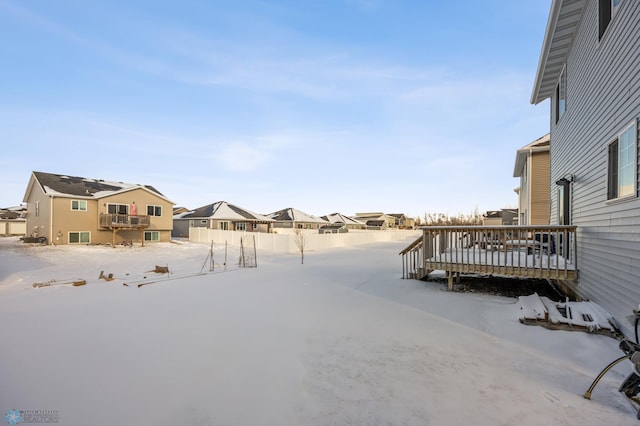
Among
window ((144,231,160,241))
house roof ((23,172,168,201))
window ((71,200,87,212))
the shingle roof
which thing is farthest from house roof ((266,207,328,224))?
window ((71,200,87,212))

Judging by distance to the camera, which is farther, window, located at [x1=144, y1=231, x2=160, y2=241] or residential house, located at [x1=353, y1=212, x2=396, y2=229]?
residential house, located at [x1=353, y1=212, x2=396, y2=229]

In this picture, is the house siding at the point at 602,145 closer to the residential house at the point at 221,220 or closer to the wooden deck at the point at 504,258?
the wooden deck at the point at 504,258

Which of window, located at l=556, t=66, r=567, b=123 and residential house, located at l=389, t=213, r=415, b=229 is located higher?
window, located at l=556, t=66, r=567, b=123

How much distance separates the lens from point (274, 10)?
13680 millimetres

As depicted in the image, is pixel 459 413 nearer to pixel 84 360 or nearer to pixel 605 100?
pixel 84 360

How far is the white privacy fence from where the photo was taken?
2103 centimetres

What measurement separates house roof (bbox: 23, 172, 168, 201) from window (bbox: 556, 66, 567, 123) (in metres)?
27.7

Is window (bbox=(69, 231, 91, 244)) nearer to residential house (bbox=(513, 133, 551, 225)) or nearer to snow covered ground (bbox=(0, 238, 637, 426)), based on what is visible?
snow covered ground (bbox=(0, 238, 637, 426))

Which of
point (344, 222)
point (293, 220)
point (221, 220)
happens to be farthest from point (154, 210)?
point (344, 222)

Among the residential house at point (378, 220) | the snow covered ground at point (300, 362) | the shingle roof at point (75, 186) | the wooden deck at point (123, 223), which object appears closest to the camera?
the snow covered ground at point (300, 362)

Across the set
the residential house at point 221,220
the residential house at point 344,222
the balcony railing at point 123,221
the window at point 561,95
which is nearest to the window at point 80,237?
the balcony railing at point 123,221

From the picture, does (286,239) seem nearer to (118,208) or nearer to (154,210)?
(154,210)

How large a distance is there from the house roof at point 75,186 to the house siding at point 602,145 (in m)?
27.8

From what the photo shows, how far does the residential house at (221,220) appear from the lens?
32688 mm
